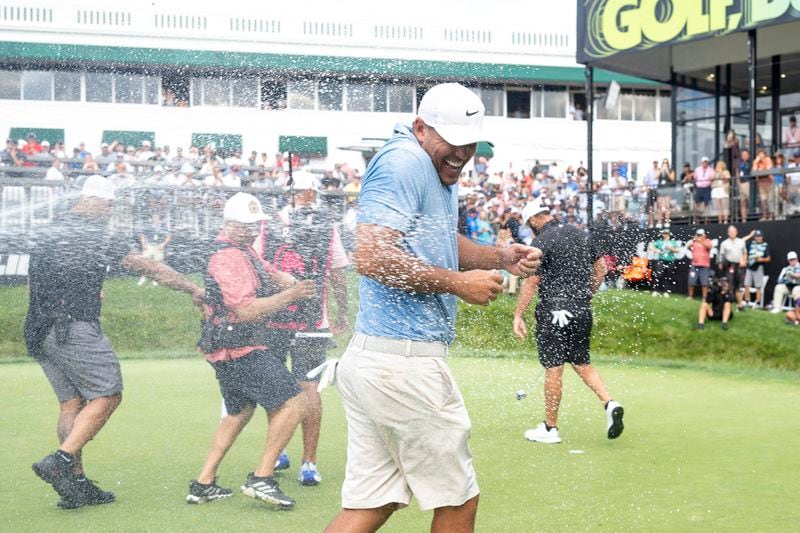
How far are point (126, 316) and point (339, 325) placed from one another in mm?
8303

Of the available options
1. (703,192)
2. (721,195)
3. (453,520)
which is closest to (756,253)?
(721,195)

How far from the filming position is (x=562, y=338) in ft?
25.5

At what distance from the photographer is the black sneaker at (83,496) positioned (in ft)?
18.6

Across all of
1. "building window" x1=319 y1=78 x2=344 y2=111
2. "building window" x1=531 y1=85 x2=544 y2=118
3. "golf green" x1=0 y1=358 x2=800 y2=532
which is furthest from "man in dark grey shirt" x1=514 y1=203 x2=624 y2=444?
"building window" x1=531 y1=85 x2=544 y2=118

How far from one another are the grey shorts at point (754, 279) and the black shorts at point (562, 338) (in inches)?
378

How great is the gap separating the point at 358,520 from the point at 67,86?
32579mm

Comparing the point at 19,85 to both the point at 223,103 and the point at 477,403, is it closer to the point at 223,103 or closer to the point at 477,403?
the point at 223,103

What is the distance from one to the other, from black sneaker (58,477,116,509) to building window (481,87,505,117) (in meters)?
35.1

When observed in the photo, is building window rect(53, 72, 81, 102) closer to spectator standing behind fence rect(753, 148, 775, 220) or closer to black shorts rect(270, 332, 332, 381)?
spectator standing behind fence rect(753, 148, 775, 220)

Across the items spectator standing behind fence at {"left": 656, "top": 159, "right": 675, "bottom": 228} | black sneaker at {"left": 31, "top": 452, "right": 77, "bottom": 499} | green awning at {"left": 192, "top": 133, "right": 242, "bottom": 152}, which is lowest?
black sneaker at {"left": 31, "top": 452, "right": 77, "bottom": 499}

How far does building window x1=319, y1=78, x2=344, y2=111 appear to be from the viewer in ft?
118

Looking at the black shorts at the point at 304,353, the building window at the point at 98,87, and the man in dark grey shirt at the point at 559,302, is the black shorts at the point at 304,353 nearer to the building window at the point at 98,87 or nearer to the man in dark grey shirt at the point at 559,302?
the man in dark grey shirt at the point at 559,302

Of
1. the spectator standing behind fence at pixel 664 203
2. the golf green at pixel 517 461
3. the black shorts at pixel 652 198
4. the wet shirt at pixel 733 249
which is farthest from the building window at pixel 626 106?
the golf green at pixel 517 461

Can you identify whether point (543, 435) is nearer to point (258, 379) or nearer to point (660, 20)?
point (258, 379)
